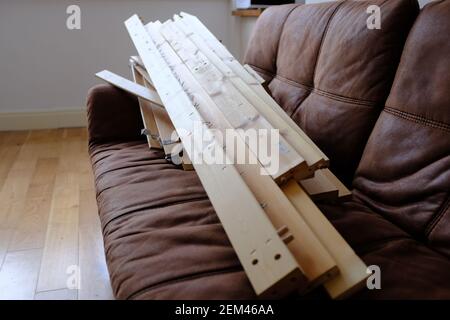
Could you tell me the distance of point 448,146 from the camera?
750 millimetres

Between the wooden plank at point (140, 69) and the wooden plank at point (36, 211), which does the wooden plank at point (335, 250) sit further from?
the wooden plank at point (36, 211)

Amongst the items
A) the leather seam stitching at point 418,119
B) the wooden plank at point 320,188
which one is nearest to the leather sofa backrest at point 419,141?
the leather seam stitching at point 418,119

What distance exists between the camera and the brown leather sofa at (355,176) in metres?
0.68

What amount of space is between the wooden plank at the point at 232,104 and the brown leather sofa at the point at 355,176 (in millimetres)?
177

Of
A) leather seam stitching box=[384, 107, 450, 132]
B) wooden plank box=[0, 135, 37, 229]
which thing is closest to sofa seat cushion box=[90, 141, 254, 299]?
leather seam stitching box=[384, 107, 450, 132]

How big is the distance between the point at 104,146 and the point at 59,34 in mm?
1608

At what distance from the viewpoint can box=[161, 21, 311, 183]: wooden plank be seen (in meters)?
0.77

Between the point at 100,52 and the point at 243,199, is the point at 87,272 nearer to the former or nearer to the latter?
the point at 243,199

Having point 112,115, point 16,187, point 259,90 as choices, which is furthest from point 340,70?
point 16,187

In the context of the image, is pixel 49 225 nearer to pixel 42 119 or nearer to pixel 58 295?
pixel 58 295

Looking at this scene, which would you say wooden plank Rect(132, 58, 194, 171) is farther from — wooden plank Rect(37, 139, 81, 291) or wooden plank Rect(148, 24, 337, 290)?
wooden plank Rect(37, 139, 81, 291)

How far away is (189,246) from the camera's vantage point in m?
0.75

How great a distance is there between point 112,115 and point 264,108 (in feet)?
2.16
